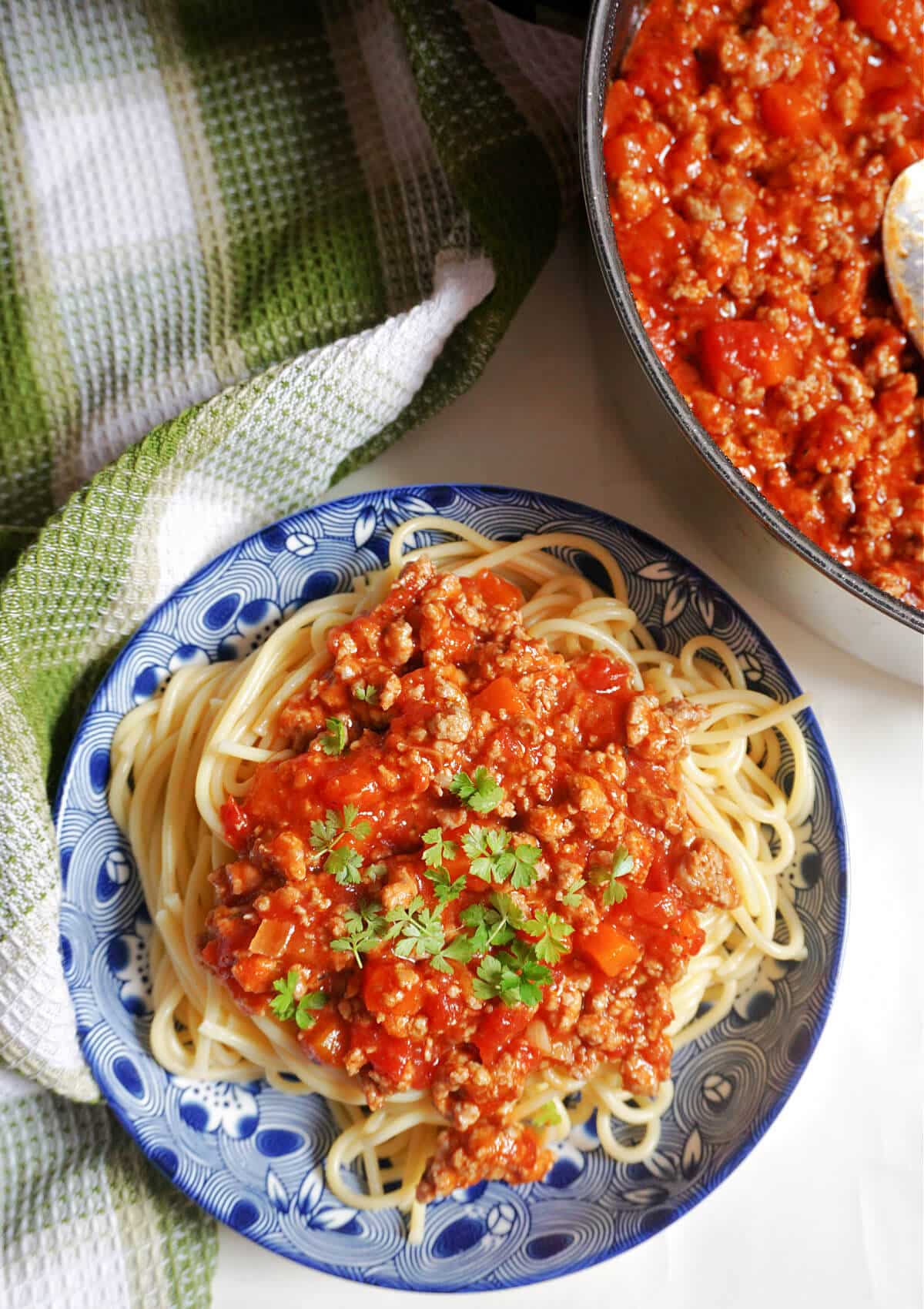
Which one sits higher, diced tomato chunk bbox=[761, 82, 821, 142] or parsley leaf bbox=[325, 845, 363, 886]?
diced tomato chunk bbox=[761, 82, 821, 142]

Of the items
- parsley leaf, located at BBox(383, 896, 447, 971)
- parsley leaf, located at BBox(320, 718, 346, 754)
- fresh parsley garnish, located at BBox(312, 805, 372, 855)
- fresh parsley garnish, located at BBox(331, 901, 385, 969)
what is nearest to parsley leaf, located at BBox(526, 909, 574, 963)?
parsley leaf, located at BBox(383, 896, 447, 971)

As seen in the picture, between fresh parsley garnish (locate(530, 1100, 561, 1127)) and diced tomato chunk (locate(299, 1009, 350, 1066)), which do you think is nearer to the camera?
diced tomato chunk (locate(299, 1009, 350, 1066))

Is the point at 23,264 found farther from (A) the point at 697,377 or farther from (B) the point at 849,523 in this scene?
(B) the point at 849,523

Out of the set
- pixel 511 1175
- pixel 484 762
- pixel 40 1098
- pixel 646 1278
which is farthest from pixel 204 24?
pixel 646 1278

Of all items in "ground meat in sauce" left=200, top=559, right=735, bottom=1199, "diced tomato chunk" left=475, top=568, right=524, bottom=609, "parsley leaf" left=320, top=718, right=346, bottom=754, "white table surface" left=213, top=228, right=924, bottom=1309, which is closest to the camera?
"ground meat in sauce" left=200, top=559, right=735, bottom=1199

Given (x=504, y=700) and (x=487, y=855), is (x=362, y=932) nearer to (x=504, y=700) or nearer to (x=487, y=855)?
(x=487, y=855)

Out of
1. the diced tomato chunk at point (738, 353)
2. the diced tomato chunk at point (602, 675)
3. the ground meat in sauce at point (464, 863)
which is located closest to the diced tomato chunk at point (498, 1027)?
the ground meat in sauce at point (464, 863)

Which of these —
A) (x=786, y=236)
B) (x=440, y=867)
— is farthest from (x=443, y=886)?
(x=786, y=236)

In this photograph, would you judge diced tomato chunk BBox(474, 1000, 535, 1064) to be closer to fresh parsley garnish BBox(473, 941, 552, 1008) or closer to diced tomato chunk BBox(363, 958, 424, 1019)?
fresh parsley garnish BBox(473, 941, 552, 1008)
